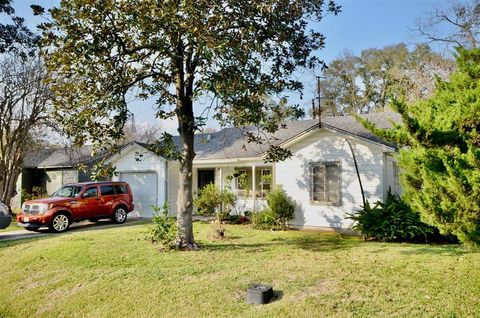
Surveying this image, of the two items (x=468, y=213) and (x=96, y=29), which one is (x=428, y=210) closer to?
(x=468, y=213)

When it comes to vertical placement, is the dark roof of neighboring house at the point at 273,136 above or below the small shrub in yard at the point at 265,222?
above

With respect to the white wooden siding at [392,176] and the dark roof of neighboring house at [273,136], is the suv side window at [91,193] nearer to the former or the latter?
the dark roof of neighboring house at [273,136]

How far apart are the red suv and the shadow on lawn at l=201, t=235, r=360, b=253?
6.71 meters

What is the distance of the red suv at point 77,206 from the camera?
1370 centimetres

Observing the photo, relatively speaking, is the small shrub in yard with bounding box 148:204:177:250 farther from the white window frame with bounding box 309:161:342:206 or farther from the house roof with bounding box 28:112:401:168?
the white window frame with bounding box 309:161:342:206

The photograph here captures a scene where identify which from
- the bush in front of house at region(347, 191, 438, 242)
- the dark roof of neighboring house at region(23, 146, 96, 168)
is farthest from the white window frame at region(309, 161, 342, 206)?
the dark roof of neighboring house at region(23, 146, 96, 168)

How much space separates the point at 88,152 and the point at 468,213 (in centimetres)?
2527

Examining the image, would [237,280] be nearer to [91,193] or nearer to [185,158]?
[185,158]

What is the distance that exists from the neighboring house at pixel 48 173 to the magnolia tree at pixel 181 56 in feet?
54.4

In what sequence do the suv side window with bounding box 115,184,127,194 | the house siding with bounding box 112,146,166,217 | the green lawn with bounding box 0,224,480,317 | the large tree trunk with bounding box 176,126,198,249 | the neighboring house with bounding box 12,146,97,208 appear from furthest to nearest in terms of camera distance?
the neighboring house with bounding box 12,146,97,208, the house siding with bounding box 112,146,166,217, the suv side window with bounding box 115,184,127,194, the large tree trunk with bounding box 176,126,198,249, the green lawn with bounding box 0,224,480,317

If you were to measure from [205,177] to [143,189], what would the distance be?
317 centimetres

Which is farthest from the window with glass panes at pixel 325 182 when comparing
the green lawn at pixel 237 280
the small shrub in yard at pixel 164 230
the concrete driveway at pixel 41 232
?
the concrete driveway at pixel 41 232

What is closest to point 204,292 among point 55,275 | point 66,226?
point 55,275

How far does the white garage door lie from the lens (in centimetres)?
1864
